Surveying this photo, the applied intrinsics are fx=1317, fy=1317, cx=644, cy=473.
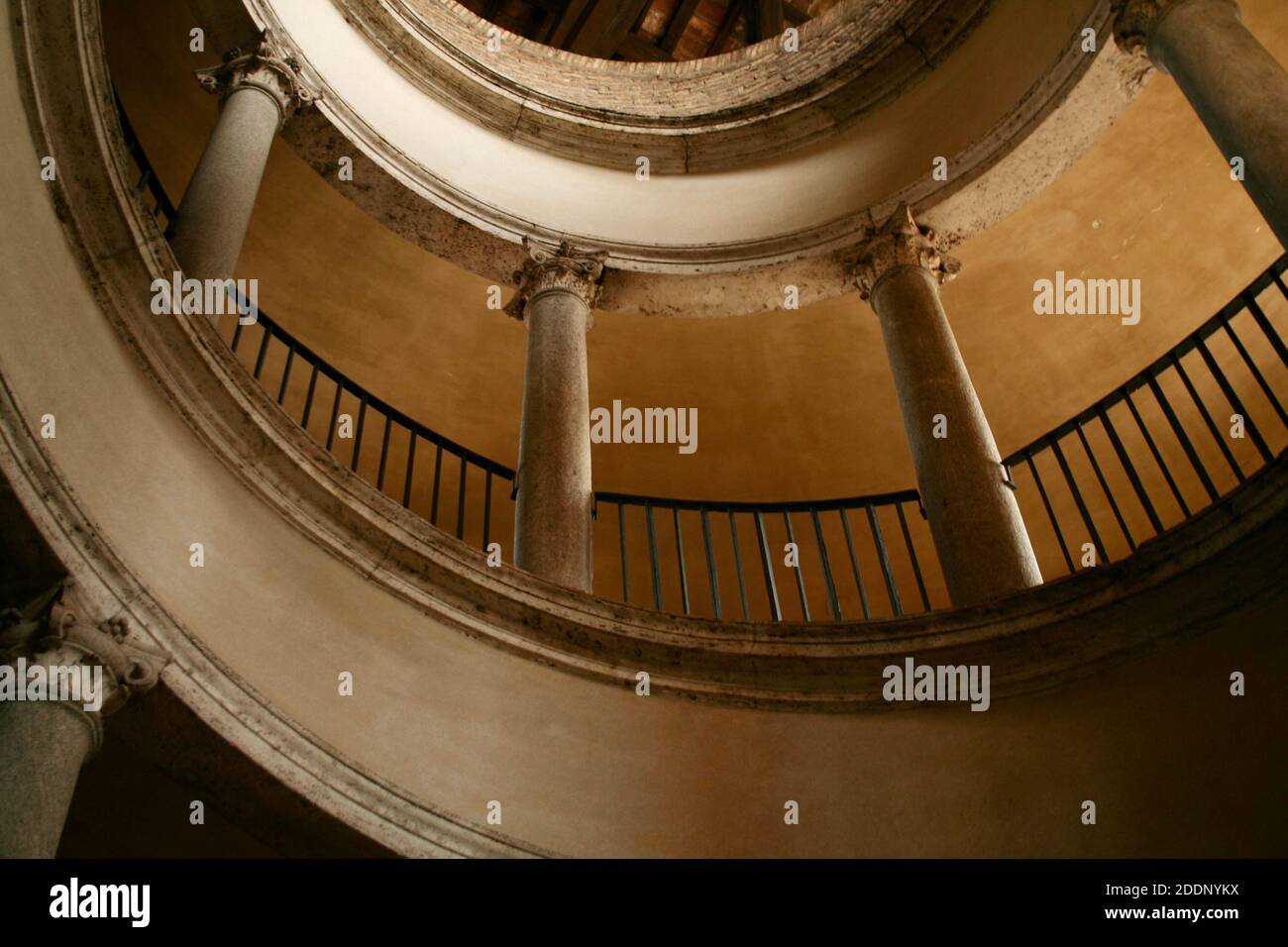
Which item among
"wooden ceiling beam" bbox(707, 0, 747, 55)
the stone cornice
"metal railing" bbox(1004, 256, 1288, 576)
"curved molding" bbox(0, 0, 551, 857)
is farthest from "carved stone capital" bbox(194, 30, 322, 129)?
"wooden ceiling beam" bbox(707, 0, 747, 55)

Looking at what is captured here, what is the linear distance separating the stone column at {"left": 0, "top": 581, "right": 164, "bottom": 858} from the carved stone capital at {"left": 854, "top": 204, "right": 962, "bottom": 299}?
6.84m

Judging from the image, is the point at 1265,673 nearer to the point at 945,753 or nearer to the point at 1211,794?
the point at 1211,794

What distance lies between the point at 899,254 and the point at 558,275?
268cm

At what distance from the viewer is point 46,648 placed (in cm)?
472

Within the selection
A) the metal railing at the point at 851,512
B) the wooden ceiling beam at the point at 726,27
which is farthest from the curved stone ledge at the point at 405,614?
the wooden ceiling beam at the point at 726,27

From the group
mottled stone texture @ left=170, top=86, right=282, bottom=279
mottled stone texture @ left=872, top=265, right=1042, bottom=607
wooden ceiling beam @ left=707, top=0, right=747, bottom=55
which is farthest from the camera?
wooden ceiling beam @ left=707, top=0, right=747, bottom=55

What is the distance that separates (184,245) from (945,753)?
16.6ft

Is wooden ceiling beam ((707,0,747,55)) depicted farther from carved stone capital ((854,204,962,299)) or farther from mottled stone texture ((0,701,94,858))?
mottled stone texture ((0,701,94,858))

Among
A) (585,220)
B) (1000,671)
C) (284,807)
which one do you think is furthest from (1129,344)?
(284,807)

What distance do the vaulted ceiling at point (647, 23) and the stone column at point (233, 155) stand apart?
7.90 m

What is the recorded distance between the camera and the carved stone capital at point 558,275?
10.4 m

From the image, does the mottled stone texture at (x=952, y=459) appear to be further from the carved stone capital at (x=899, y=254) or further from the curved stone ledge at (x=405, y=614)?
the curved stone ledge at (x=405, y=614)

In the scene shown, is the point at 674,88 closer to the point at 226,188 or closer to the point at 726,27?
the point at 726,27

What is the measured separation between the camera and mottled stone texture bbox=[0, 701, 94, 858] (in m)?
4.28
